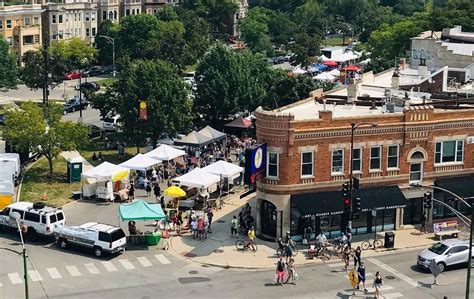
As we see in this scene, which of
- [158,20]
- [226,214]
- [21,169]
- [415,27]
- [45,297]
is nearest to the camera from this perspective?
[45,297]

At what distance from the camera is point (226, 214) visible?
57156 millimetres

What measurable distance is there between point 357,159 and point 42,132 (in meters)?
25.4

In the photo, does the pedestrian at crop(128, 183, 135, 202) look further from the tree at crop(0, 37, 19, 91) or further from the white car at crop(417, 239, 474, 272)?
the tree at crop(0, 37, 19, 91)

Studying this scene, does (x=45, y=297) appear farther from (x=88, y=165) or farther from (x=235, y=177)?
(x=88, y=165)

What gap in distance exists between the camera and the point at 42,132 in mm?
63500

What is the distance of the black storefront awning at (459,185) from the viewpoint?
5431 centimetres

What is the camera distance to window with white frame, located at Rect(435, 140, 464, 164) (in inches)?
2140

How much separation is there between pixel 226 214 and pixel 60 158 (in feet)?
73.8

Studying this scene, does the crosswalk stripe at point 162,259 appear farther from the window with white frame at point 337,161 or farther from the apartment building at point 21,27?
the apartment building at point 21,27

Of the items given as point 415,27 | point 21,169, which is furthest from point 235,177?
point 415,27

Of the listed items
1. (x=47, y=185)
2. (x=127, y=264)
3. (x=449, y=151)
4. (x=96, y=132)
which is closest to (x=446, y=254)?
(x=449, y=151)

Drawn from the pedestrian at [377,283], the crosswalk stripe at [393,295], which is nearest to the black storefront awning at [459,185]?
the crosswalk stripe at [393,295]

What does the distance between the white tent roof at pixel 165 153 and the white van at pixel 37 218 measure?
16.1m

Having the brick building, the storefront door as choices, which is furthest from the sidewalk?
→ the brick building
